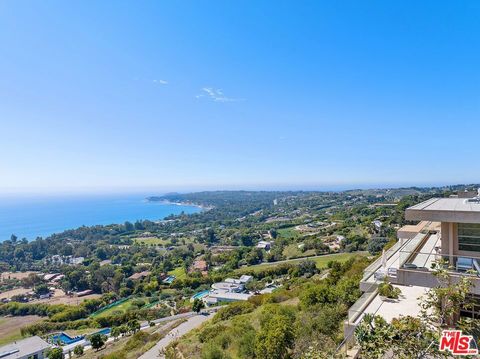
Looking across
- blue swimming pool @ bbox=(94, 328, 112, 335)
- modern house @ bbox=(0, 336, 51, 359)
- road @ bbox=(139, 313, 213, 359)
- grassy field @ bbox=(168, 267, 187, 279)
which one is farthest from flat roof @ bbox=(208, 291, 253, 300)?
grassy field @ bbox=(168, 267, 187, 279)

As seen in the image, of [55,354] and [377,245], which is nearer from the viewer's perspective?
[55,354]

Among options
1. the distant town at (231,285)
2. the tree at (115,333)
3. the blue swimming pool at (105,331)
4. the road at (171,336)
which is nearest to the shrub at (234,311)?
the distant town at (231,285)

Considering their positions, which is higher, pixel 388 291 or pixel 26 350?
pixel 388 291

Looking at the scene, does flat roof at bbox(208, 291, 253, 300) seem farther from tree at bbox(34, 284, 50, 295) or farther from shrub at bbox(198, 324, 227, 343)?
tree at bbox(34, 284, 50, 295)

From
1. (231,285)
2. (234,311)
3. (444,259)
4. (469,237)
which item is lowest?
(231,285)

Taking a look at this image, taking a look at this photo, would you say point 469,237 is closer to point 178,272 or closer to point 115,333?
point 115,333

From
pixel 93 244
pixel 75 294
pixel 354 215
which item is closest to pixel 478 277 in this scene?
pixel 75 294

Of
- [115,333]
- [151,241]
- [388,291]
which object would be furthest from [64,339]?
[151,241]
